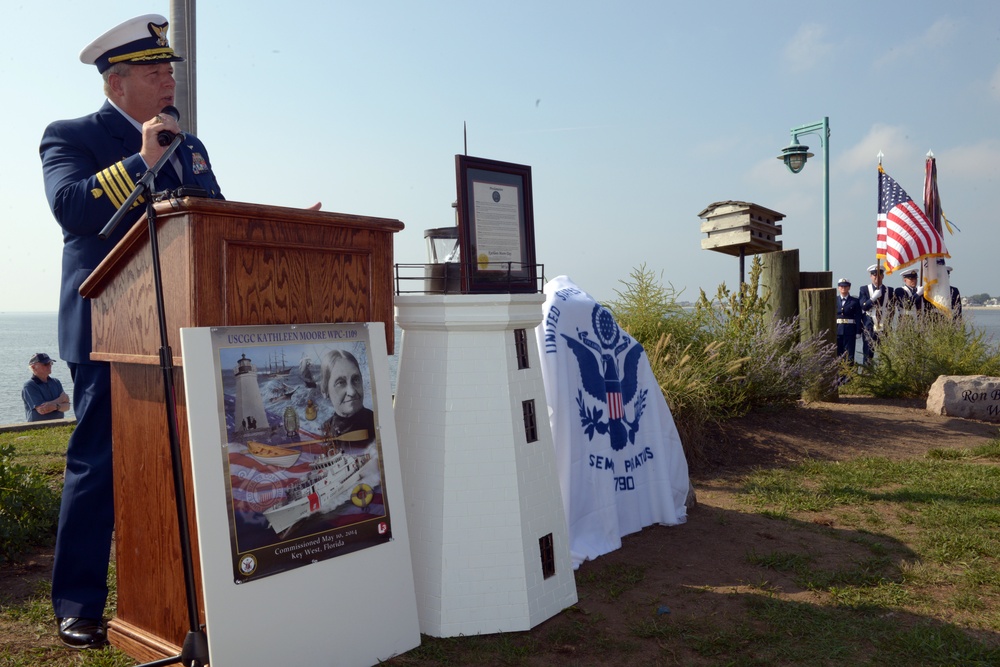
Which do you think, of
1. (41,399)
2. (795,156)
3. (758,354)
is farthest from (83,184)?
(795,156)

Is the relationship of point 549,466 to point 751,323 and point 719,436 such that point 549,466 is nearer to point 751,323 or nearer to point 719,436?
point 719,436

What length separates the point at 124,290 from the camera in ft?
9.50

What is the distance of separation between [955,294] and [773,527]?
11384 millimetres

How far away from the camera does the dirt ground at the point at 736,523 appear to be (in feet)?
12.9

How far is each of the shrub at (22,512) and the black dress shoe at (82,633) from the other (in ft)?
4.91

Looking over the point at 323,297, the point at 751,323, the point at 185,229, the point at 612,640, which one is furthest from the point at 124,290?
the point at 751,323

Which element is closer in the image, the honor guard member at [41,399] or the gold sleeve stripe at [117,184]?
the gold sleeve stripe at [117,184]

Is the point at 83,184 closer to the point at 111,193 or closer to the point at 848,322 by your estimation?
the point at 111,193

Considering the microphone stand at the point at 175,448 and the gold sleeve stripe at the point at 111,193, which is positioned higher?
the gold sleeve stripe at the point at 111,193

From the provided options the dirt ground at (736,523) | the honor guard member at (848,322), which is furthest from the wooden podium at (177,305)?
the honor guard member at (848,322)

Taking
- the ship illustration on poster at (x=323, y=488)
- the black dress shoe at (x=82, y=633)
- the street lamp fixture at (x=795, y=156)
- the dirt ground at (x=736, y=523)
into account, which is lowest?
the dirt ground at (x=736, y=523)

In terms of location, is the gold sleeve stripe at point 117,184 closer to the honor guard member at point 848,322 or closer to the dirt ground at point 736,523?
the dirt ground at point 736,523

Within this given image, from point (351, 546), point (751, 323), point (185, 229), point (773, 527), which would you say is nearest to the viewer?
point (185, 229)

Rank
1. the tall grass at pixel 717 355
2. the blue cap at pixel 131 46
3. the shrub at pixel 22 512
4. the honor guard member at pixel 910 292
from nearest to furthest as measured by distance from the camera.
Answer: the blue cap at pixel 131 46 → the shrub at pixel 22 512 → the tall grass at pixel 717 355 → the honor guard member at pixel 910 292
